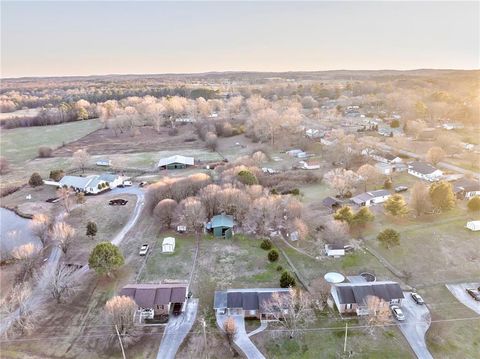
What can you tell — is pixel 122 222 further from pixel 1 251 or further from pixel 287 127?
pixel 287 127

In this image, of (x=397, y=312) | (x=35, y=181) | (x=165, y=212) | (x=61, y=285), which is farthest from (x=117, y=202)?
(x=397, y=312)

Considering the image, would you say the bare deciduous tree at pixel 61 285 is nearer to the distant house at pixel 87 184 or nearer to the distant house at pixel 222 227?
the distant house at pixel 222 227

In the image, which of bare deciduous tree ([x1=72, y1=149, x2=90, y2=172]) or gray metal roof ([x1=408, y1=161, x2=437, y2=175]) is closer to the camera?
gray metal roof ([x1=408, y1=161, x2=437, y2=175])

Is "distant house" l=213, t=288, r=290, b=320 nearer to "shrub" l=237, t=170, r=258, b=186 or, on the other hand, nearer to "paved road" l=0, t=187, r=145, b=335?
"paved road" l=0, t=187, r=145, b=335

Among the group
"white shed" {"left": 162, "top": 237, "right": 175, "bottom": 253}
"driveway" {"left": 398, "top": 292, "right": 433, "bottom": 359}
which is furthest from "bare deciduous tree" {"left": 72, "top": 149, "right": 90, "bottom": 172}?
"driveway" {"left": 398, "top": 292, "right": 433, "bottom": 359}

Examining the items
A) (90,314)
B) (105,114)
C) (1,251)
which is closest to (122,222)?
(1,251)

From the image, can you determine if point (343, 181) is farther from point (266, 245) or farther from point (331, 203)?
point (266, 245)
